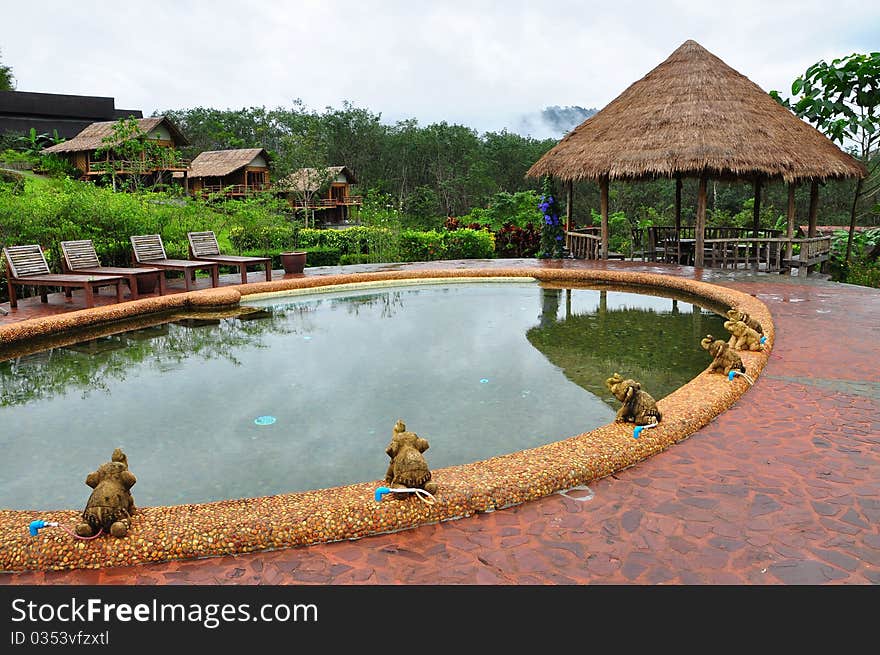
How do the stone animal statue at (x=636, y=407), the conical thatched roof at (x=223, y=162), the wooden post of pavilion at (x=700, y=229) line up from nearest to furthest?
1. the stone animal statue at (x=636, y=407)
2. the wooden post of pavilion at (x=700, y=229)
3. the conical thatched roof at (x=223, y=162)

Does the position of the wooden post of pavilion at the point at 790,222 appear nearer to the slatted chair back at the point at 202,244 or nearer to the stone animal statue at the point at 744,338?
the stone animal statue at the point at 744,338

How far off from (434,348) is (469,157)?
98.7 feet

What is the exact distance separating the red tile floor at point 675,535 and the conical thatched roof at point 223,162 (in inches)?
1344

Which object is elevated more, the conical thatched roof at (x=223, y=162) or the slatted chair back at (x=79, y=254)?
the conical thatched roof at (x=223, y=162)

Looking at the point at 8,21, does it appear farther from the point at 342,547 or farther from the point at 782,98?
the point at 342,547

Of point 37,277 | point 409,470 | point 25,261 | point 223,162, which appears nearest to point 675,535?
point 409,470

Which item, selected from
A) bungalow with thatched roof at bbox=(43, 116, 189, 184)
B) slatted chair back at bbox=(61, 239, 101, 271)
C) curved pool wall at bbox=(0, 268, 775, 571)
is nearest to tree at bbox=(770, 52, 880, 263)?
curved pool wall at bbox=(0, 268, 775, 571)

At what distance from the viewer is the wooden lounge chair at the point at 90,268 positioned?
31.2ft

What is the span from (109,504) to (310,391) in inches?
113

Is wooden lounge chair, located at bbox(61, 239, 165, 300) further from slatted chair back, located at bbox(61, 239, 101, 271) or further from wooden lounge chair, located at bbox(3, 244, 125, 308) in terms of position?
wooden lounge chair, located at bbox(3, 244, 125, 308)

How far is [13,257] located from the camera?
9.05 m

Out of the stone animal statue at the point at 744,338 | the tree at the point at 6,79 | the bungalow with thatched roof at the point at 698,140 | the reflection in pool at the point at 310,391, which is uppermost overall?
the tree at the point at 6,79

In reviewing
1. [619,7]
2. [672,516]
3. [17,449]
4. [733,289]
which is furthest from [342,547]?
[619,7]

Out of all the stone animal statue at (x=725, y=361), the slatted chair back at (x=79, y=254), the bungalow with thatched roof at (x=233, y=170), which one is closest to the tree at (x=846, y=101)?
the stone animal statue at (x=725, y=361)
